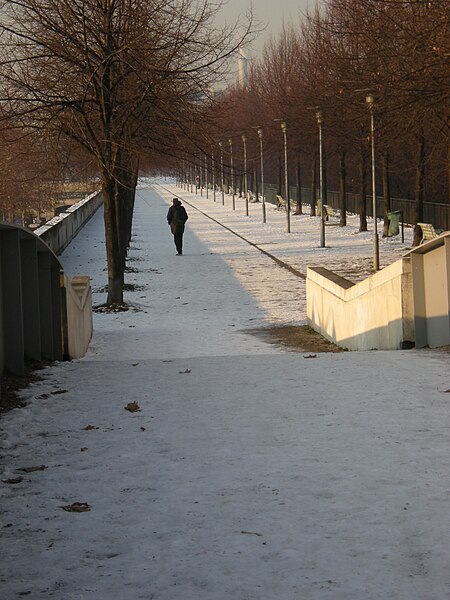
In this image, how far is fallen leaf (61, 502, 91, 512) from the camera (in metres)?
5.14

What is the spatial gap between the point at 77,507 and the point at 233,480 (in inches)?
33.7

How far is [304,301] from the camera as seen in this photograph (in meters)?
21.2

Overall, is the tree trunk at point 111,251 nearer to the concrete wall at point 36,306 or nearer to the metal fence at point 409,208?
the concrete wall at point 36,306

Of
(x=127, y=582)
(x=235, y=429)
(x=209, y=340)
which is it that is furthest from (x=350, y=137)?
(x=127, y=582)

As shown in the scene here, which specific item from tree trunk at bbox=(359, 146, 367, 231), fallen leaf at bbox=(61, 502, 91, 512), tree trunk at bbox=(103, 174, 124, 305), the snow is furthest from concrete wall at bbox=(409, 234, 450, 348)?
tree trunk at bbox=(359, 146, 367, 231)

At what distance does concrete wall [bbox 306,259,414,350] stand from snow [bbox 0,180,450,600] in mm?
1455

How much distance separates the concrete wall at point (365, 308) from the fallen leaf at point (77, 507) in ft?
22.9

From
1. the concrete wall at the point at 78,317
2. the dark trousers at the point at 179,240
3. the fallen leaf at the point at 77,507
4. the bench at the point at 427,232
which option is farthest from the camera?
the dark trousers at the point at 179,240

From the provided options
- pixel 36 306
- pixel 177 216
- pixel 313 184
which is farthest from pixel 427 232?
pixel 313 184

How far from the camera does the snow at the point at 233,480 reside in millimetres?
4223

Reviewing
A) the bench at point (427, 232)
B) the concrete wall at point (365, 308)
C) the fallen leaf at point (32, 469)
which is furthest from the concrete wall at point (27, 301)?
the bench at point (427, 232)

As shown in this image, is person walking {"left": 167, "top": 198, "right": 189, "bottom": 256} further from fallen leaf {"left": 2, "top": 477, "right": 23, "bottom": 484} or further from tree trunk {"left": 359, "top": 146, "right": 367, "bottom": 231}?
fallen leaf {"left": 2, "top": 477, "right": 23, "bottom": 484}

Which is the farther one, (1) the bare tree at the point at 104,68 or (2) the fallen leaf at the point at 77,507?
(1) the bare tree at the point at 104,68

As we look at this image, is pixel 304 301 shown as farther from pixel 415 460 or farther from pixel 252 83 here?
pixel 252 83
